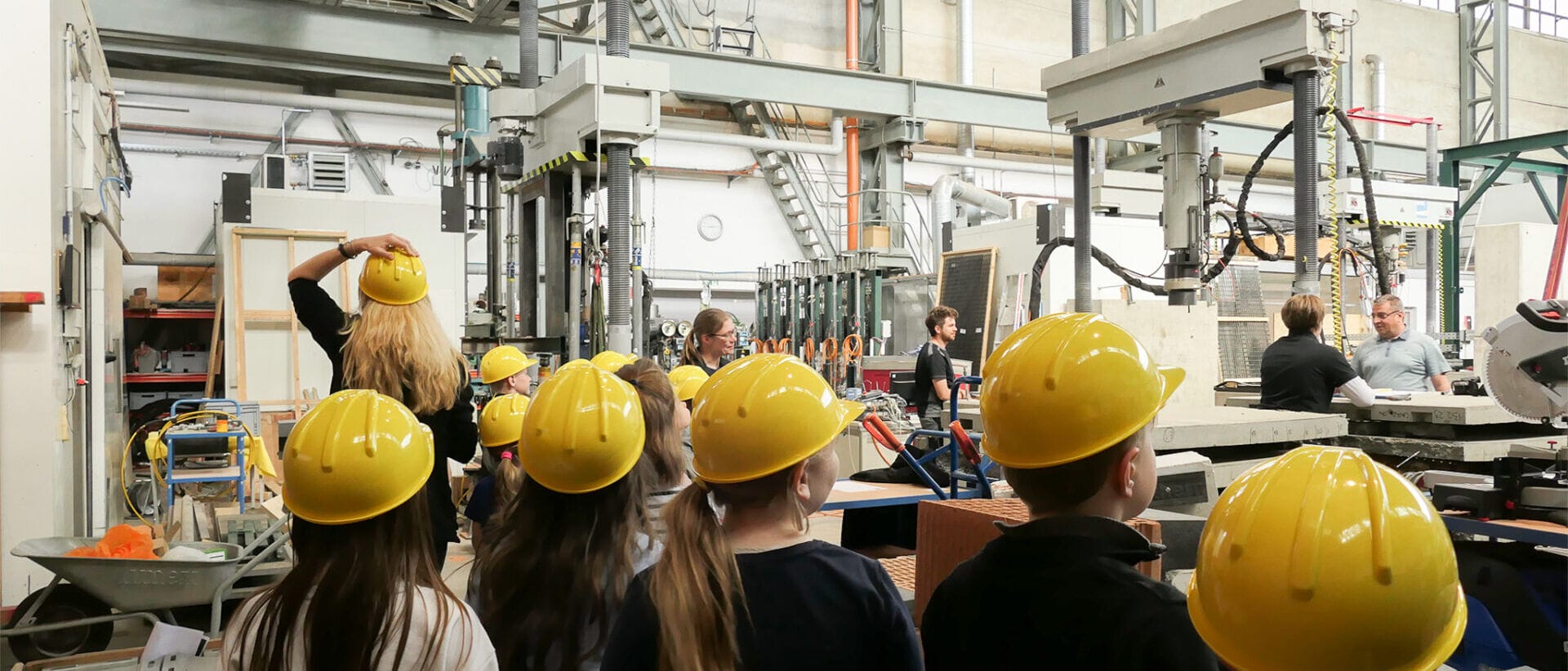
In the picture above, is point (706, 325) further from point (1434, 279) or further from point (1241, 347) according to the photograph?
point (1434, 279)

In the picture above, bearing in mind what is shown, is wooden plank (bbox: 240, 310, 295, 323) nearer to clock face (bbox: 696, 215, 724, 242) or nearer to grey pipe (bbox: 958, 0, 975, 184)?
clock face (bbox: 696, 215, 724, 242)

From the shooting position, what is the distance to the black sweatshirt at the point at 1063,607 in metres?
1.03

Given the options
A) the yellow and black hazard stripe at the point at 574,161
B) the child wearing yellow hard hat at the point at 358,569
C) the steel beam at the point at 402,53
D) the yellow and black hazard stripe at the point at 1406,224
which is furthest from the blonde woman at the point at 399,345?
the yellow and black hazard stripe at the point at 1406,224

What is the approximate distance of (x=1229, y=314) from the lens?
394 inches

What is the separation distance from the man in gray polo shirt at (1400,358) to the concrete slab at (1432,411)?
4.37ft

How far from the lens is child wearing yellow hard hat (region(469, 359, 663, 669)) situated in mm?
1746

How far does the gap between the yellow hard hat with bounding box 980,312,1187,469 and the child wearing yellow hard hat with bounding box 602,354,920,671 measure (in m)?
0.27

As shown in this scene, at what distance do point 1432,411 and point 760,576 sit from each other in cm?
378

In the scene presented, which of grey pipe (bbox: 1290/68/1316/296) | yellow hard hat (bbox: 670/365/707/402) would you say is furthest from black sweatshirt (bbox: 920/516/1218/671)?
grey pipe (bbox: 1290/68/1316/296)

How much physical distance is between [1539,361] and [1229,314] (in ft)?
26.5

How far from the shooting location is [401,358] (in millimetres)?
2930

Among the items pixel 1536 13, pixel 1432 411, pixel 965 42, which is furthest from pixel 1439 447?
pixel 1536 13

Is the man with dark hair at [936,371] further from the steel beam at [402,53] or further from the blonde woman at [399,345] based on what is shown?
the steel beam at [402,53]

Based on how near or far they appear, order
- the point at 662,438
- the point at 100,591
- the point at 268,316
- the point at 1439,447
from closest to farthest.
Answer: the point at 662,438 < the point at 100,591 < the point at 1439,447 < the point at 268,316
